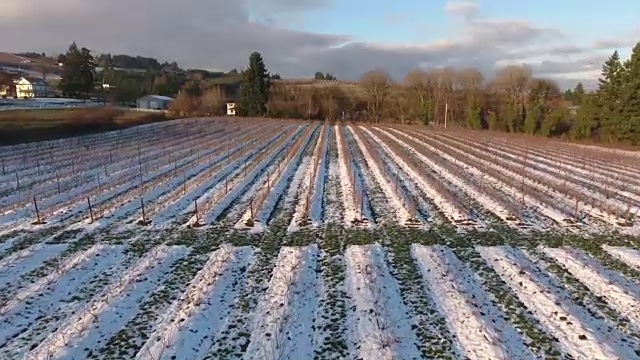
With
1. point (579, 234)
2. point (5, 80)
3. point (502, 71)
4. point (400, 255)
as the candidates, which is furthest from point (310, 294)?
point (5, 80)

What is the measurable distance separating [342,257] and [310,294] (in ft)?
6.52

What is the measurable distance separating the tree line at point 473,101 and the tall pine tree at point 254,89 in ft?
0.47

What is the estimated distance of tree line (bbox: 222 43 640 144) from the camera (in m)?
40.3

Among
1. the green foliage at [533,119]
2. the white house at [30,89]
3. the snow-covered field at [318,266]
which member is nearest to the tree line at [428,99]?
the green foliage at [533,119]

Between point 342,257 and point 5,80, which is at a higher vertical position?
point 5,80

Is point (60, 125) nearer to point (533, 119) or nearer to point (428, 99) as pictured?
point (533, 119)

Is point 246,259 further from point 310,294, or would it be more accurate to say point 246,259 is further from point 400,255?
point 400,255

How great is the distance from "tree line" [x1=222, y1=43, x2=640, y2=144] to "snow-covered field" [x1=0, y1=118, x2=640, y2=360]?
82.3 feet

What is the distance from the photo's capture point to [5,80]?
67.8 metres

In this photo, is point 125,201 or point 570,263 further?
point 125,201

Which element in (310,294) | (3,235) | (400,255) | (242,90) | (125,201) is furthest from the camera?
(242,90)

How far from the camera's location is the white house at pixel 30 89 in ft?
287

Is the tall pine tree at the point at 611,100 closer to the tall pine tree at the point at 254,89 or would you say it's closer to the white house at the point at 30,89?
the tall pine tree at the point at 254,89

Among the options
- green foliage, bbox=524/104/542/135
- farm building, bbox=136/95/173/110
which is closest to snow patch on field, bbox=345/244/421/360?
green foliage, bbox=524/104/542/135
